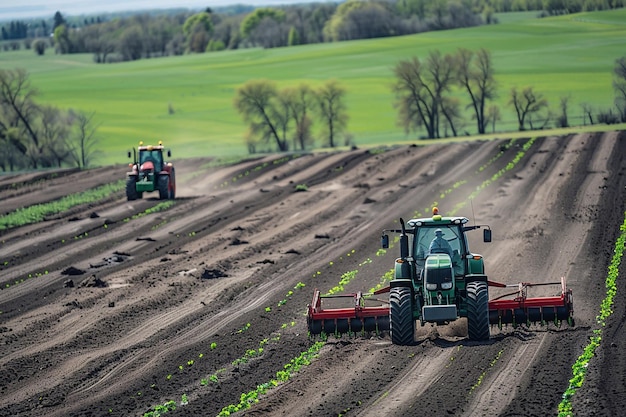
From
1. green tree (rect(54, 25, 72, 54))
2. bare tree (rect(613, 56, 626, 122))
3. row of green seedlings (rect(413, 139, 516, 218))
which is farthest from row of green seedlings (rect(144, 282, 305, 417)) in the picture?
green tree (rect(54, 25, 72, 54))

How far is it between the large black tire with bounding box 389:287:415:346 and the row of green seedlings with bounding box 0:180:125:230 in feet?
78.7

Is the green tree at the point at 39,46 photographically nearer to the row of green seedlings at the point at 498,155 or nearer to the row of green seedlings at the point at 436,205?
the row of green seedlings at the point at 498,155

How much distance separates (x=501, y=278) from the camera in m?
24.9

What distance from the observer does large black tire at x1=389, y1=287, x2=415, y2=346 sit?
18531 mm

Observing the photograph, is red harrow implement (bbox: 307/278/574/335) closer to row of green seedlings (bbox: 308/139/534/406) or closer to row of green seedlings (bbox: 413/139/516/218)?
row of green seedlings (bbox: 308/139/534/406)

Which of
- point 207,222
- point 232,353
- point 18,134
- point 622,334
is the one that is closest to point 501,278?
point 622,334

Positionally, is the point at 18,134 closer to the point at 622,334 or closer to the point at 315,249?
the point at 315,249

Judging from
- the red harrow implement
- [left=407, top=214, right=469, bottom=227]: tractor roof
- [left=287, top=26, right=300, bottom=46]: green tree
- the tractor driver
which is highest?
[left=287, top=26, right=300, bottom=46]: green tree

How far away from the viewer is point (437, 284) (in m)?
18.2

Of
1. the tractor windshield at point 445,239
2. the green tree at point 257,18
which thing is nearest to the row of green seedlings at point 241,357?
the tractor windshield at point 445,239

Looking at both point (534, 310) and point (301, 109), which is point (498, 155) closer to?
point (301, 109)

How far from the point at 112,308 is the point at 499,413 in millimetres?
12141

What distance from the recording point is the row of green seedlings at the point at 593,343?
1522cm

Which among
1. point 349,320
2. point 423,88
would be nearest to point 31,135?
point 423,88
